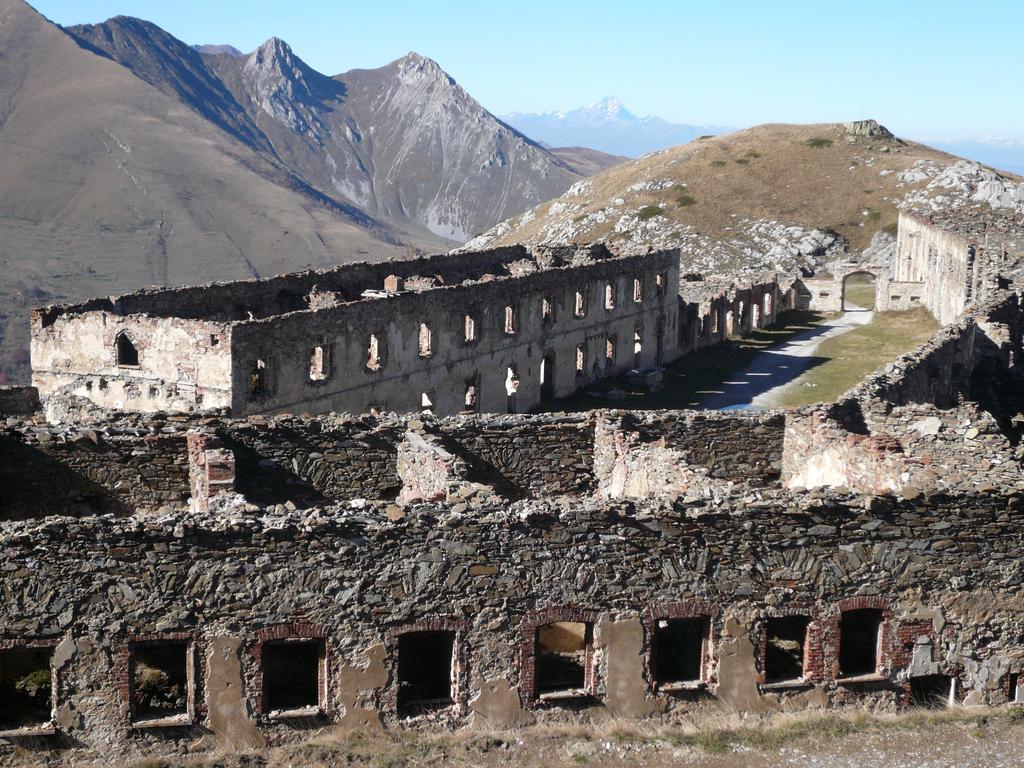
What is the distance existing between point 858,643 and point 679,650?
2.43 metres

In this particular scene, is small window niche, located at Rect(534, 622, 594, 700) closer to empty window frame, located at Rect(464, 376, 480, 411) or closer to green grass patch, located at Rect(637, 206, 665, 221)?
empty window frame, located at Rect(464, 376, 480, 411)

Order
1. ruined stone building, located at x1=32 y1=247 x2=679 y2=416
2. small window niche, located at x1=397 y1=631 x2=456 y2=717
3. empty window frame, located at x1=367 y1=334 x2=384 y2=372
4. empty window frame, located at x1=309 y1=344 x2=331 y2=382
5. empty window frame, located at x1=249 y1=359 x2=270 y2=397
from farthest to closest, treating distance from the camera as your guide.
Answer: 1. empty window frame, located at x1=367 y1=334 x2=384 y2=372
2. empty window frame, located at x1=309 y1=344 x2=331 y2=382
3. empty window frame, located at x1=249 y1=359 x2=270 y2=397
4. ruined stone building, located at x1=32 y1=247 x2=679 y2=416
5. small window niche, located at x1=397 y1=631 x2=456 y2=717

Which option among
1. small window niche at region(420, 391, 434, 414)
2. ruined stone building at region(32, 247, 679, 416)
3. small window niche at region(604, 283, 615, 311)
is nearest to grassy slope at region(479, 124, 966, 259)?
ruined stone building at region(32, 247, 679, 416)

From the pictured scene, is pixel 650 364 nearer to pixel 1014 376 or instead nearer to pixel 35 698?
pixel 1014 376

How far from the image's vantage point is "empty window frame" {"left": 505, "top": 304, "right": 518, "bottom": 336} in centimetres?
4988

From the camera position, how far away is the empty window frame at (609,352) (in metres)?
57.8

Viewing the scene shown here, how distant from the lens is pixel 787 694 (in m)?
16.5

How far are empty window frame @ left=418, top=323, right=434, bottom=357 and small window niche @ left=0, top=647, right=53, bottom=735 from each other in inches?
1142

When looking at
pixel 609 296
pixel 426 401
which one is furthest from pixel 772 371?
pixel 426 401

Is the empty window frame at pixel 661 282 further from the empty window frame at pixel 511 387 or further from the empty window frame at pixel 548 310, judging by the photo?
the empty window frame at pixel 511 387

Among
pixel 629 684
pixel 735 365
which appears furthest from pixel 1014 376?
pixel 629 684

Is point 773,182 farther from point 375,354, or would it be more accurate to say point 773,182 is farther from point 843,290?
point 375,354

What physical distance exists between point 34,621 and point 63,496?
5.19 metres

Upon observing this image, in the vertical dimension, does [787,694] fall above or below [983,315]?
below
